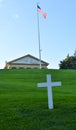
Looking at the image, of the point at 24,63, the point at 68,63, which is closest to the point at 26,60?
the point at 24,63

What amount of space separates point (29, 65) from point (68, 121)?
9860 centimetres

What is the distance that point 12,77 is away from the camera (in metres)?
32.7

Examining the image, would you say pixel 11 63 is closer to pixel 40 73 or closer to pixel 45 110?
pixel 40 73

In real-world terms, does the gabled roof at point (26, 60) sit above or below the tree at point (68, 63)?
above

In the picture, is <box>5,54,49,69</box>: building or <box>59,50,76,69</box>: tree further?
<box>5,54,49,69</box>: building

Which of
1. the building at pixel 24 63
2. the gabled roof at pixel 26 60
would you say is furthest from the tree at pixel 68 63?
the gabled roof at pixel 26 60

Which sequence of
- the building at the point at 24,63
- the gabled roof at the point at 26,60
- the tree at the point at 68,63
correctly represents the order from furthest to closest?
1. the gabled roof at the point at 26,60
2. the building at the point at 24,63
3. the tree at the point at 68,63

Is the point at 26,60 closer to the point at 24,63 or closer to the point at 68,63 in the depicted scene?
the point at 24,63

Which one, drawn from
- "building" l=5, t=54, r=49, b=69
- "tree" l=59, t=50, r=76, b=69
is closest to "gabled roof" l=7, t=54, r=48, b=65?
"building" l=5, t=54, r=49, b=69

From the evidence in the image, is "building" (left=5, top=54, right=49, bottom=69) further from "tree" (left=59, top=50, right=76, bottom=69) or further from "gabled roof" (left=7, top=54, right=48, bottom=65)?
"tree" (left=59, top=50, right=76, bottom=69)

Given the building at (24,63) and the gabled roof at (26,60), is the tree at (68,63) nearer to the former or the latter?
the building at (24,63)

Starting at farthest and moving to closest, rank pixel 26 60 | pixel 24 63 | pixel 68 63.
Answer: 1. pixel 26 60
2. pixel 24 63
3. pixel 68 63

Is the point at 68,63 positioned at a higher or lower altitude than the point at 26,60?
lower

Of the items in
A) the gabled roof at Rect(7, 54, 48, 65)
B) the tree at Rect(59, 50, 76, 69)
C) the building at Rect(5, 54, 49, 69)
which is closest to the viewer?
the tree at Rect(59, 50, 76, 69)
